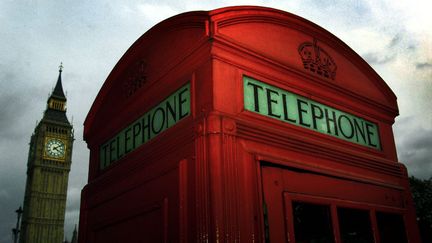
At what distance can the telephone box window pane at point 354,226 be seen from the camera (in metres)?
2.95

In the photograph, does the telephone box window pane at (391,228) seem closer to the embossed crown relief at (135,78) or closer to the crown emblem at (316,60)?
the crown emblem at (316,60)

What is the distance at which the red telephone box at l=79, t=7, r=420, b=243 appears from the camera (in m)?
2.55

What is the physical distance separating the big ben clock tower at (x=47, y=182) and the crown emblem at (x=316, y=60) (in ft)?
240

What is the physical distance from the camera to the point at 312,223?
2.79 m

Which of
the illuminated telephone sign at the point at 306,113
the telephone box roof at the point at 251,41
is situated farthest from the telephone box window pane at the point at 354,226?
the telephone box roof at the point at 251,41

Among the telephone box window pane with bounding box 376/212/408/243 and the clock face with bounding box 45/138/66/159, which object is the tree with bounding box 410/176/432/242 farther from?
the clock face with bounding box 45/138/66/159

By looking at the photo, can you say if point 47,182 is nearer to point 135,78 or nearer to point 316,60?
point 135,78

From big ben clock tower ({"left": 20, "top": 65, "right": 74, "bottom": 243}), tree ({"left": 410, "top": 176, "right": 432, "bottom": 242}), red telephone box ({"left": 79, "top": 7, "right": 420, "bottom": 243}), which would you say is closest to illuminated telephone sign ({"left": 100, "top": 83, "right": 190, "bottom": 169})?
red telephone box ({"left": 79, "top": 7, "right": 420, "bottom": 243})

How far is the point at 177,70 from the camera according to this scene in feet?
10.4

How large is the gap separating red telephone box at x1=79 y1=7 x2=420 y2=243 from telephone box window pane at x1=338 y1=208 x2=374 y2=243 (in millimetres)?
11

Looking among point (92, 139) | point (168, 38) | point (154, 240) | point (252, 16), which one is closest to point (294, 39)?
point (252, 16)

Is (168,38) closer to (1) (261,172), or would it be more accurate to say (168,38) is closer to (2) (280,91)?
(2) (280,91)

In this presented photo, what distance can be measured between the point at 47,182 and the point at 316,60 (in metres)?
75.6

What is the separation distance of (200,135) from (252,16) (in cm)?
116
